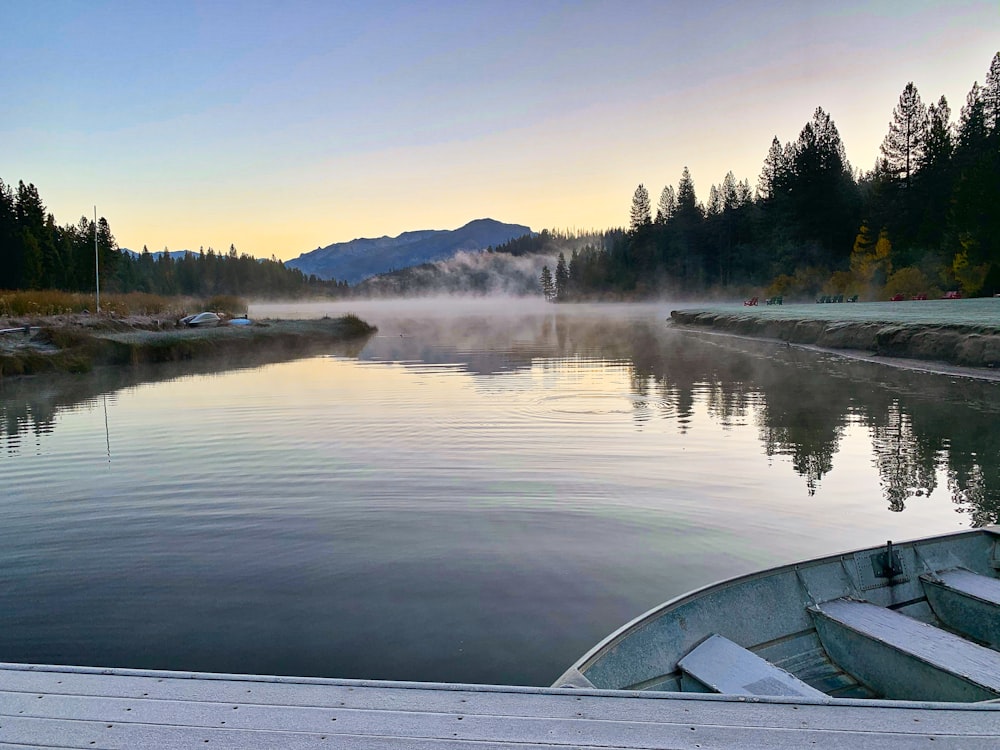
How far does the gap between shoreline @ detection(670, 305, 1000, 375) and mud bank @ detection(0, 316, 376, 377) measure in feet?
98.6

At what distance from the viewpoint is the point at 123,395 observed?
2448 cm

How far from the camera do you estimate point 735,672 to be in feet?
14.9

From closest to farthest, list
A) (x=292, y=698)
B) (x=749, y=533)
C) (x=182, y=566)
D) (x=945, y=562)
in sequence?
(x=292, y=698) → (x=945, y=562) → (x=182, y=566) → (x=749, y=533)

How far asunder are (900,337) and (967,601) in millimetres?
27371

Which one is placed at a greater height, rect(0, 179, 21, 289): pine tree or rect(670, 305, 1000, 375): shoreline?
rect(0, 179, 21, 289): pine tree

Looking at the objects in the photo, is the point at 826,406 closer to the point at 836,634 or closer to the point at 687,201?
the point at 836,634

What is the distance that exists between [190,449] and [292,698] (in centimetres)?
1245

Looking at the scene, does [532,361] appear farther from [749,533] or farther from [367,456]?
[749,533]

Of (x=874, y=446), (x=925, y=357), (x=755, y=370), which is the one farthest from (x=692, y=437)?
Result: (x=925, y=357)

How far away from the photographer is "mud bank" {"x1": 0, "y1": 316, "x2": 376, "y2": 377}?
31344 mm

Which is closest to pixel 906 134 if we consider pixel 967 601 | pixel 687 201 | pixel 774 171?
pixel 774 171

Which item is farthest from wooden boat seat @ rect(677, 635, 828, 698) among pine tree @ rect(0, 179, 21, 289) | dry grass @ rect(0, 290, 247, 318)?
pine tree @ rect(0, 179, 21, 289)

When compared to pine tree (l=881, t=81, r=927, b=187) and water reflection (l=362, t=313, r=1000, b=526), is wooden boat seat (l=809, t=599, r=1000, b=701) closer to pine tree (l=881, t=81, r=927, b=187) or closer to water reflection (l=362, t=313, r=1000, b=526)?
water reflection (l=362, t=313, r=1000, b=526)

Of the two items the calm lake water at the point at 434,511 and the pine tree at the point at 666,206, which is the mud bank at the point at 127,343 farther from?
the pine tree at the point at 666,206
